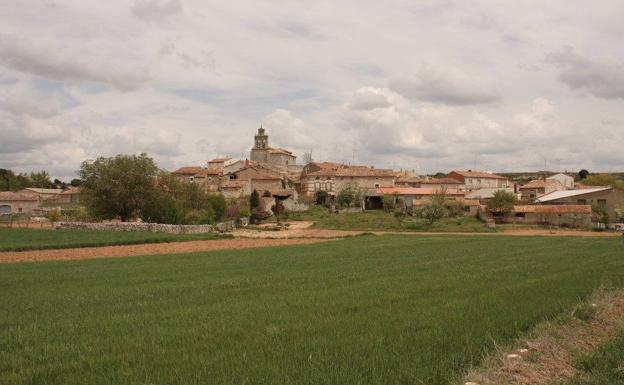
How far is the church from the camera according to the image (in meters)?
172

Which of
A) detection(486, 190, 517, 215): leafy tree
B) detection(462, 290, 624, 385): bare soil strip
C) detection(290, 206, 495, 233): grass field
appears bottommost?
detection(462, 290, 624, 385): bare soil strip

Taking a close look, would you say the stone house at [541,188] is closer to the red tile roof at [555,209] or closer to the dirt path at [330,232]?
the red tile roof at [555,209]

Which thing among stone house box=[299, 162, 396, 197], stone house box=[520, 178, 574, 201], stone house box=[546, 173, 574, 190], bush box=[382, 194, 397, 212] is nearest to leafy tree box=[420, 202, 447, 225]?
bush box=[382, 194, 397, 212]

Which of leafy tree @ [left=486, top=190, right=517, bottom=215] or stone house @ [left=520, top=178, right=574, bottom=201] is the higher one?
stone house @ [left=520, top=178, right=574, bottom=201]

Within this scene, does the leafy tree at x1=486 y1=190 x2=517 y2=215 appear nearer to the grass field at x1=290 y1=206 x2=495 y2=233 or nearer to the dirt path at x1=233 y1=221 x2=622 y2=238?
the grass field at x1=290 y1=206 x2=495 y2=233

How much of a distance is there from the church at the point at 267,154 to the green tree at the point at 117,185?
94.4 metres

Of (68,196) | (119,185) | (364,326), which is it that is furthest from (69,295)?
(68,196)

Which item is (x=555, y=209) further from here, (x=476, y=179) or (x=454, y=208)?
(x=476, y=179)

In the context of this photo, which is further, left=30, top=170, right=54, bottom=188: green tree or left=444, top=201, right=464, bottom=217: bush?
left=30, top=170, right=54, bottom=188: green tree

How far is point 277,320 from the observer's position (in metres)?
13.4

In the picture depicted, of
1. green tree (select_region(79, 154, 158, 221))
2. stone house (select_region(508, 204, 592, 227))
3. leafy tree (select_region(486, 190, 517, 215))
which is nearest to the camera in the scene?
green tree (select_region(79, 154, 158, 221))

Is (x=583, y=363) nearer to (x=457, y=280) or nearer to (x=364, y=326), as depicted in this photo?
(x=364, y=326)

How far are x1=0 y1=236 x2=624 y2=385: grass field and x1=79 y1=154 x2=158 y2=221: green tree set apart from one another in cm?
4899

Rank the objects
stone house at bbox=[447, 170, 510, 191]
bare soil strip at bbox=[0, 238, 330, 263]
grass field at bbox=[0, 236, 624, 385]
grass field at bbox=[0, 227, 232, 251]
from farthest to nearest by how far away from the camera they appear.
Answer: stone house at bbox=[447, 170, 510, 191] → grass field at bbox=[0, 227, 232, 251] → bare soil strip at bbox=[0, 238, 330, 263] → grass field at bbox=[0, 236, 624, 385]
